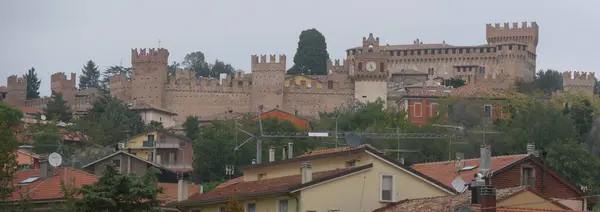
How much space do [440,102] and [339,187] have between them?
2579 inches

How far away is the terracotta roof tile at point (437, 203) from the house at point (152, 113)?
257 feet

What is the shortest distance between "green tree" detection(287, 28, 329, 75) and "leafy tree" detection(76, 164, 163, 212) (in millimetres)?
104968

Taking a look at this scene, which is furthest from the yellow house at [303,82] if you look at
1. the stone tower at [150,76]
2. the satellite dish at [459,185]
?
the satellite dish at [459,185]

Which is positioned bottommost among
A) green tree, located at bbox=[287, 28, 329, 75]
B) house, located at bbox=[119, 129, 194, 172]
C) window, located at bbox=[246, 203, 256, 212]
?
window, located at bbox=[246, 203, 256, 212]

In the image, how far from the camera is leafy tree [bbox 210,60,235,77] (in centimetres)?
16650

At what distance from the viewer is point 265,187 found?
3362cm

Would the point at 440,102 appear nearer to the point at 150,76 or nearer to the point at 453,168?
the point at 150,76

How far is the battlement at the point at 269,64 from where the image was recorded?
383ft

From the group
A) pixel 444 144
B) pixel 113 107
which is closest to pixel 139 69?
pixel 113 107

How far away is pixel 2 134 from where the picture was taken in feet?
108

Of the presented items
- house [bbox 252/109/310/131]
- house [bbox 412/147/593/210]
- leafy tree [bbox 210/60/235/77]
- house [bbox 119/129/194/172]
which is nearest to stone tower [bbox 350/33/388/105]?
house [bbox 252/109/310/131]

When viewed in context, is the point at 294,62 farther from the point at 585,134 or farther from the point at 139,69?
the point at 585,134

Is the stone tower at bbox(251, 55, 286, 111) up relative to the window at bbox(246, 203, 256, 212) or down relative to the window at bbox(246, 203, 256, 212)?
up

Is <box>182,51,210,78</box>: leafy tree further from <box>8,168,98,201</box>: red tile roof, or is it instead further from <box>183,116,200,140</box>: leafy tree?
<box>8,168,98,201</box>: red tile roof
